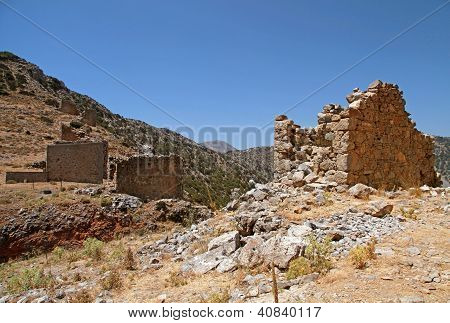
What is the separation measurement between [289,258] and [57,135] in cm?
3476

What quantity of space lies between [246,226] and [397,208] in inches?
120

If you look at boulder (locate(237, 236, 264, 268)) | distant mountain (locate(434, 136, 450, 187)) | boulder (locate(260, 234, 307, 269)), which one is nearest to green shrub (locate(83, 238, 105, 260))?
boulder (locate(237, 236, 264, 268))

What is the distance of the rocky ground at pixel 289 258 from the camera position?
4.80 m

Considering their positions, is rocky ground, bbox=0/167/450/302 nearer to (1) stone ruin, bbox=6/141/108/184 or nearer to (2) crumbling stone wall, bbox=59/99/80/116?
(1) stone ruin, bbox=6/141/108/184

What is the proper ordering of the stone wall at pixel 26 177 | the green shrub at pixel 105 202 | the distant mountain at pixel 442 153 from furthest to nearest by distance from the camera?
the distant mountain at pixel 442 153
the stone wall at pixel 26 177
the green shrub at pixel 105 202

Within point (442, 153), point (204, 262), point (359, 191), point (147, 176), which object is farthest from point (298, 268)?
point (442, 153)

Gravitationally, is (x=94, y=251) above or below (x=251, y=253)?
below

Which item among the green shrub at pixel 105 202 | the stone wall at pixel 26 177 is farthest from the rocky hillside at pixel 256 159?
the green shrub at pixel 105 202

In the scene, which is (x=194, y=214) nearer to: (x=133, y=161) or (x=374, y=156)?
(x=133, y=161)

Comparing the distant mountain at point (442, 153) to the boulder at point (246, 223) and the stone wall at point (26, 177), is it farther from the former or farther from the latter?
the boulder at point (246, 223)

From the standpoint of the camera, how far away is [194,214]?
Answer: 1645cm

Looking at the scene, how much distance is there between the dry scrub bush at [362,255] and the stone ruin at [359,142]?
344cm

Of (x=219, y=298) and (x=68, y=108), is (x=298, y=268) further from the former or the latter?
(x=68, y=108)

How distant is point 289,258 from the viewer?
5.49m
